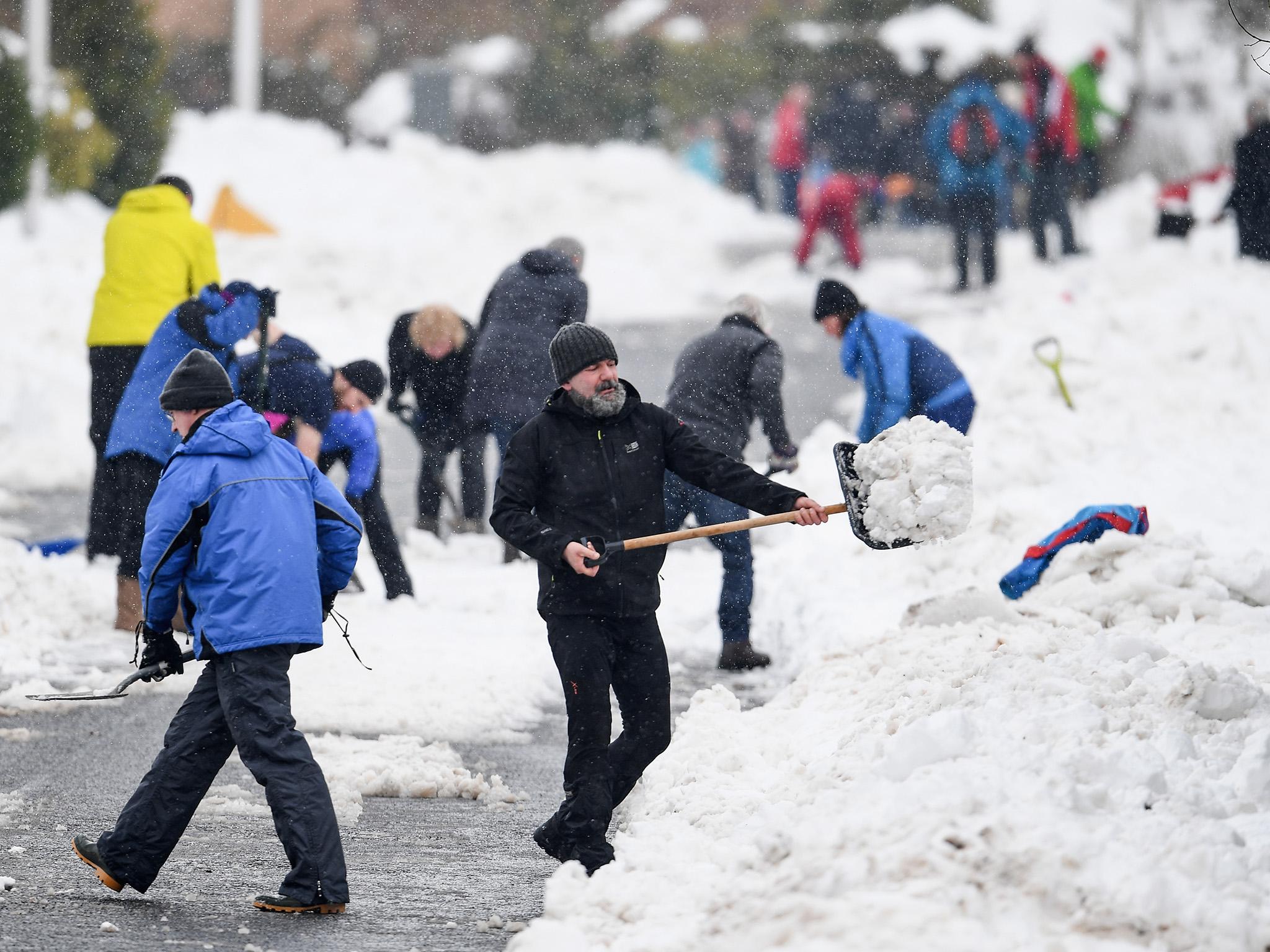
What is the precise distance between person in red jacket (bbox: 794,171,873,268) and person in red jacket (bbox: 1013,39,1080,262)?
2.23 m

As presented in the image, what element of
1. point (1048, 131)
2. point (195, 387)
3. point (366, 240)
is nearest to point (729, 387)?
point (195, 387)

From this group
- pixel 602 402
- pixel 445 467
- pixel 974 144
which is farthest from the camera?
A: pixel 974 144

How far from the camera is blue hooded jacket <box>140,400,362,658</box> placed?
17.1ft

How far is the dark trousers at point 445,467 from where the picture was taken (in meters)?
11.2

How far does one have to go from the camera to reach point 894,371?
8.89 m

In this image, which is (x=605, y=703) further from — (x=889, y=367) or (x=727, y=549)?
(x=889, y=367)

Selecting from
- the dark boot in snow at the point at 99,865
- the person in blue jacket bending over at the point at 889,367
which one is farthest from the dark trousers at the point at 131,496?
the dark boot in snow at the point at 99,865

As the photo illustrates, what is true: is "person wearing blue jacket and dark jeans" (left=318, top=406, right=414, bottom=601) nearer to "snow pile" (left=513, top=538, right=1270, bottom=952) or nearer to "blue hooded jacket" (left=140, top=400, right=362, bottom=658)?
"snow pile" (left=513, top=538, right=1270, bottom=952)

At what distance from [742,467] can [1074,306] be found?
11.7m

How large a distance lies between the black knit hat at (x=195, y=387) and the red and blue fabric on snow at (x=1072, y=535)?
4.46 metres

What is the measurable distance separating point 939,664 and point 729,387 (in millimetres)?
2258

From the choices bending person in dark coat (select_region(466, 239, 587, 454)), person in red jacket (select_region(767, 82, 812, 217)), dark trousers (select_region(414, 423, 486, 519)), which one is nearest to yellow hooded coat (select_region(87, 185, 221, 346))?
bending person in dark coat (select_region(466, 239, 587, 454))

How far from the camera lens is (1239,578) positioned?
8039mm

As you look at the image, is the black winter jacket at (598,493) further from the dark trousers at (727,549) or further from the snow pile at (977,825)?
the dark trousers at (727,549)
